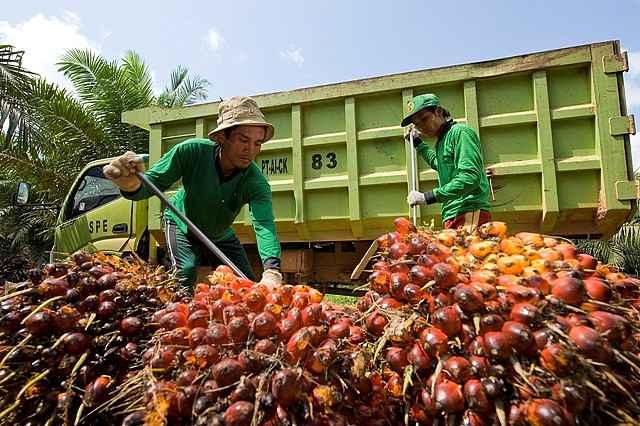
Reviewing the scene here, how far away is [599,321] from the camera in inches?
39.1

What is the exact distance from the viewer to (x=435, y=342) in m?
1.03

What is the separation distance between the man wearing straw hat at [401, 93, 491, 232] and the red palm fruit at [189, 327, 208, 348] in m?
2.33

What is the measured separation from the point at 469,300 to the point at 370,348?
0.93ft

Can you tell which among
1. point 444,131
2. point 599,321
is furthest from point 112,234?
point 599,321

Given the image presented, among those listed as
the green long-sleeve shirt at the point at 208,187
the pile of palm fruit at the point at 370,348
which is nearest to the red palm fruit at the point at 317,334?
the pile of palm fruit at the point at 370,348

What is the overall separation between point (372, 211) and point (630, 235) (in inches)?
460

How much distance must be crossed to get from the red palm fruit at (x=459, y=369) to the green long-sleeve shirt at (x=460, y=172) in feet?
7.78

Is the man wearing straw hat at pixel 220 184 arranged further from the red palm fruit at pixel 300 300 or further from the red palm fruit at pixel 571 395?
the red palm fruit at pixel 571 395

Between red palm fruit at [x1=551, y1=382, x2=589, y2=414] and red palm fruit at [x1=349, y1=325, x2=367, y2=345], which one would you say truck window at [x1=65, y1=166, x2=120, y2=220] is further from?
red palm fruit at [x1=551, y1=382, x2=589, y2=414]

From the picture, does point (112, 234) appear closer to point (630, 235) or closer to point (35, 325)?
point (35, 325)

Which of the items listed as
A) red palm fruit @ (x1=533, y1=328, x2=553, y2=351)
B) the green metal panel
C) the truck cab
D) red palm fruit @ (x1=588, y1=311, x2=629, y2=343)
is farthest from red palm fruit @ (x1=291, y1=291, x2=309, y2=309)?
the truck cab

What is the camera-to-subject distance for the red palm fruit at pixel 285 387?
0.98 m

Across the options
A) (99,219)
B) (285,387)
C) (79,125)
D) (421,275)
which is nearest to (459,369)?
(421,275)

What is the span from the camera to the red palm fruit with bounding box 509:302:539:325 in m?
1.00
